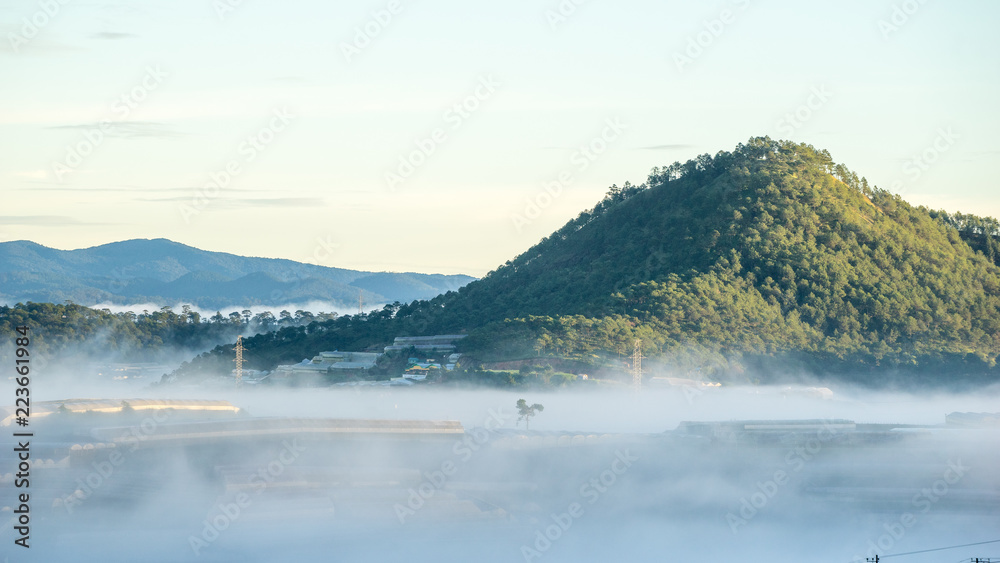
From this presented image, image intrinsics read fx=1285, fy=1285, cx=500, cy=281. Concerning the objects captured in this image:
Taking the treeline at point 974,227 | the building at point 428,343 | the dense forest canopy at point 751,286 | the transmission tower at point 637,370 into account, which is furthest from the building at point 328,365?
the treeline at point 974,227

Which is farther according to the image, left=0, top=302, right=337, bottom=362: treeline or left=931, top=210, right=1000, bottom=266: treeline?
left=0, top=302, right=337, bottom=362: treeline

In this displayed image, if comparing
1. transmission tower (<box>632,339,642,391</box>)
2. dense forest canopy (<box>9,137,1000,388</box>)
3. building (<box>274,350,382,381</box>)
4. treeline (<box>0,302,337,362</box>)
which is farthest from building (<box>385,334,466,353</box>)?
treeline (<box>0,302,337,362</box>)

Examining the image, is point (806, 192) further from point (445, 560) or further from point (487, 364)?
point (445, 560)

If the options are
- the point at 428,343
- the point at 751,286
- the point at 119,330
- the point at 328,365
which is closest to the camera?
the point at 751,286

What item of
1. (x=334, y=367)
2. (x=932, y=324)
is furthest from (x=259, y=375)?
(x=932, y=324)

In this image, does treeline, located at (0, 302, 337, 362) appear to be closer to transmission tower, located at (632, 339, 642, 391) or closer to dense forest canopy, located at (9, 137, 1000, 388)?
dense forest canopy, located at (9, 137, 1000, 388)

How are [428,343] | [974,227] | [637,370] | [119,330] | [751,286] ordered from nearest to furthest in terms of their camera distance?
[637,370], [751,286], [428,343], [974,227], [119,330]

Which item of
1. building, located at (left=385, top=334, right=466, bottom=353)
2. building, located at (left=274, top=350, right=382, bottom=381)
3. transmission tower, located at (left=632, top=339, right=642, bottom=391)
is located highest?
building, located at (left=385, top=334, right=466, bottom=353)

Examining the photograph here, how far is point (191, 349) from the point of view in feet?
602

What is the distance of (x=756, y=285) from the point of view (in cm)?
12325

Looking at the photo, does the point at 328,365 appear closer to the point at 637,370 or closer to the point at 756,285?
the point at 637,370

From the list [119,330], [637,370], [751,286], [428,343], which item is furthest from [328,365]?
[119,330]

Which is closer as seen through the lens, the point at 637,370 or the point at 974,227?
the point at 637,370

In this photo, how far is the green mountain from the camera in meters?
118
